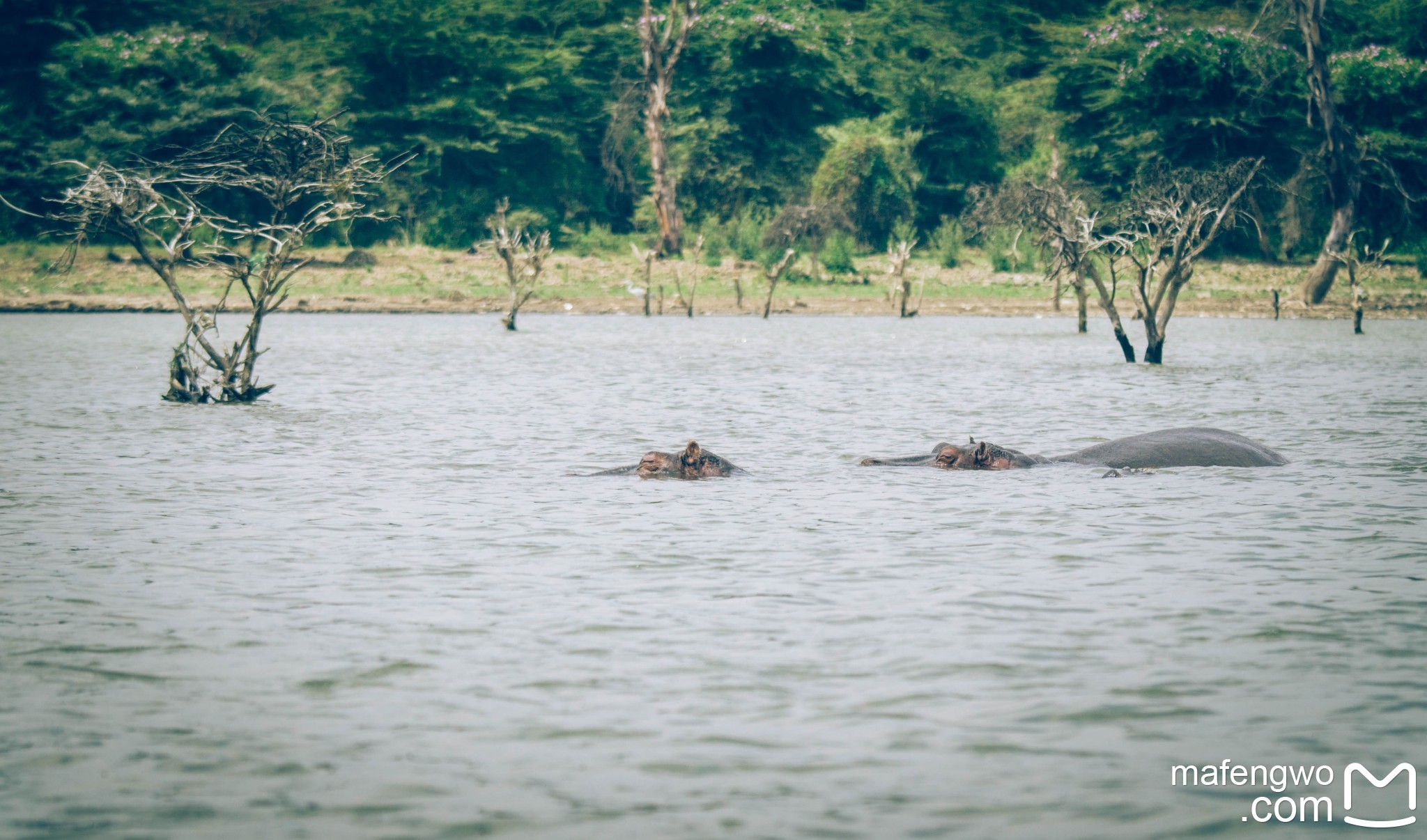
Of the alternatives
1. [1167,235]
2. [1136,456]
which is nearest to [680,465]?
[1136,456]

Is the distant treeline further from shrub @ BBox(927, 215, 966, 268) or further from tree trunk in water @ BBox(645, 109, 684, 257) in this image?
tree trunk in water @ BBox(645, 109, 684, 257)

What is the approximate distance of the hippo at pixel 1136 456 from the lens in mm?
14570

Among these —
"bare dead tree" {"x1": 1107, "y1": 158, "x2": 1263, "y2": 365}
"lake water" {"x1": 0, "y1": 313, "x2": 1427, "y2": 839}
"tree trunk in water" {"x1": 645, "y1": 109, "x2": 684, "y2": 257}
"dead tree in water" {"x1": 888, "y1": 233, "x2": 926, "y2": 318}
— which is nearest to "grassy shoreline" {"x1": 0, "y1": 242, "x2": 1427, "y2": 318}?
"dead tree in water" {"x1": 888, "y1": 233, "x2": 926, "y2": 318}

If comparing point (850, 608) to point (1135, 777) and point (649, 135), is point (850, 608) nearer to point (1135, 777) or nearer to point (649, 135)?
point (1135, 777)

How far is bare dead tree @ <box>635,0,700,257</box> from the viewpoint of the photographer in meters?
57.1

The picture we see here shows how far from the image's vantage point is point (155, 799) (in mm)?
5793

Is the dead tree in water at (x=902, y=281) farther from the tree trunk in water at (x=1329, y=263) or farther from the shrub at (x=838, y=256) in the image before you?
the tree trunk in water at (x=1329, y=263)

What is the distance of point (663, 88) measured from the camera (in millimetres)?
57938

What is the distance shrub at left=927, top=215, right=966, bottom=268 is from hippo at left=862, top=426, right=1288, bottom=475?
41.8m

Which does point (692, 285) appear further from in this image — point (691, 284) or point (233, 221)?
point (233, 221)

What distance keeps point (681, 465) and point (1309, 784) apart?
A: 8.59 metres

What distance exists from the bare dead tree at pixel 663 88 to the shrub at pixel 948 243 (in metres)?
9.85

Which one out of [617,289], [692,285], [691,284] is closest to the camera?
[692,285]

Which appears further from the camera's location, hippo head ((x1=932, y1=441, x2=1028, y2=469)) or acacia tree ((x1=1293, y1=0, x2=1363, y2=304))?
acacia tree ((x1=1293, y1=0, x2=1363, y2=304))
